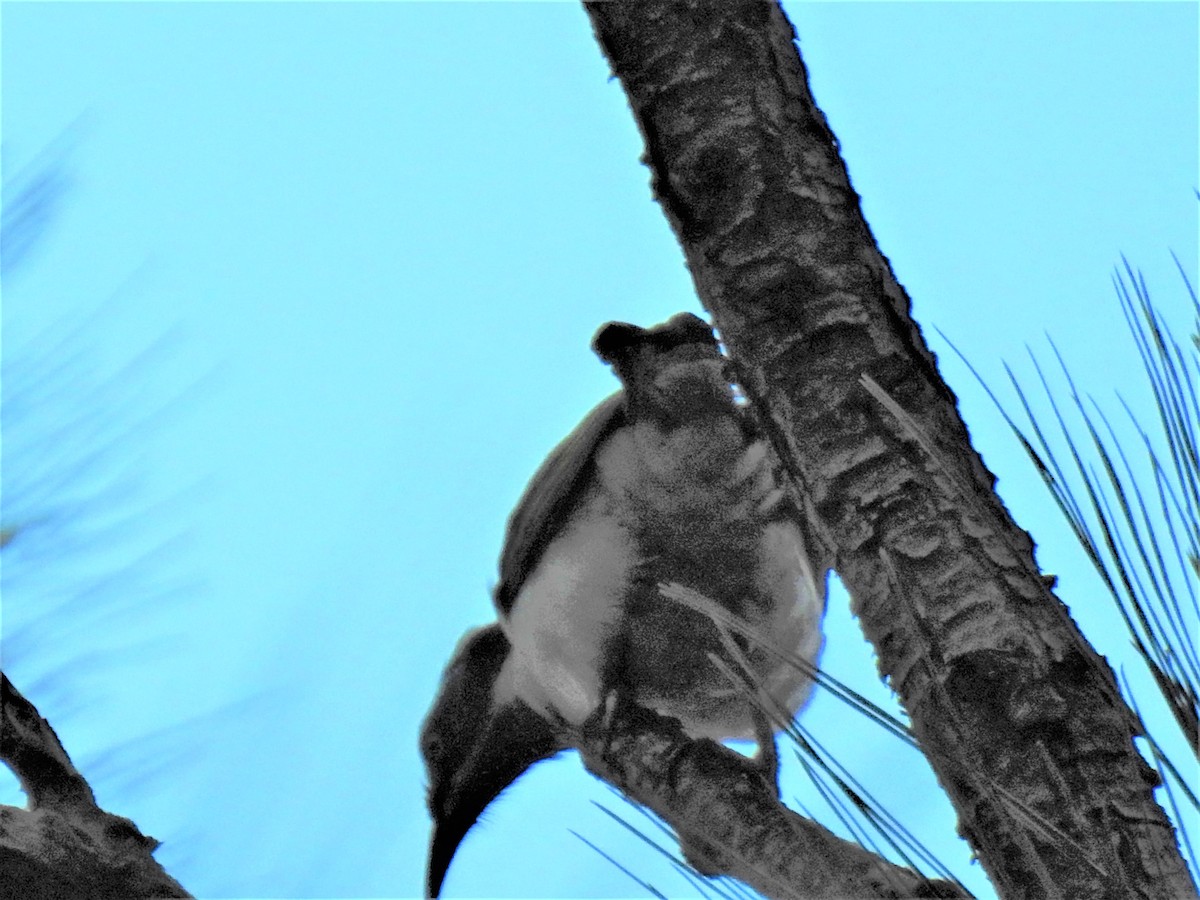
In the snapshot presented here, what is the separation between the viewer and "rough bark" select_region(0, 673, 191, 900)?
4.09 ft

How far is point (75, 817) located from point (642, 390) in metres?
0.99

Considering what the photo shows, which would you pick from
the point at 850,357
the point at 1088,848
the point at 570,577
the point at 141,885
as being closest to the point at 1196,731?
the point at 1088,848

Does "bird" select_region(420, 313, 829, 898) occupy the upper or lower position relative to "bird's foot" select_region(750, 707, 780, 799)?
upper

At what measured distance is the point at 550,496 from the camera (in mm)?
2176

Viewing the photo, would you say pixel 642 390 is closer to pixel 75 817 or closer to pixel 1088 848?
pixel 75 817

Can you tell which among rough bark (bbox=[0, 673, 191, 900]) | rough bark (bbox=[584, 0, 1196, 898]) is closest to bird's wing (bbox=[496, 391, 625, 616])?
rough bark (bbox=[584, 0, 1196, 898])

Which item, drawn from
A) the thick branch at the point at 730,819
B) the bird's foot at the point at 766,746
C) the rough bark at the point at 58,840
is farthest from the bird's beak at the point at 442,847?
the rough bark at the point at 58,840

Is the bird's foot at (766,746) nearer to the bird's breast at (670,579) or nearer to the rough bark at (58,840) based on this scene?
the bird's breast at (670,579)

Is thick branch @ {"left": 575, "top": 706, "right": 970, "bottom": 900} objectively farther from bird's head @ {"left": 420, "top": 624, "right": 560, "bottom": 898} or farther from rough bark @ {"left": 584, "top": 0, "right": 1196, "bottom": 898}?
bird's head @ {"left": 420, "top": 624, "right": 560, "bottom": 898}

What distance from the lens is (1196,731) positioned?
886 mm

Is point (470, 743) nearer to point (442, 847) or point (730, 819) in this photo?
point (442, 847)

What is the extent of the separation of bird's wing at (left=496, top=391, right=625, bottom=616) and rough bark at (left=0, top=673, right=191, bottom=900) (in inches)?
38.8

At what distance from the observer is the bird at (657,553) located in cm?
197

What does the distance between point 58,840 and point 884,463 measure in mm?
835
